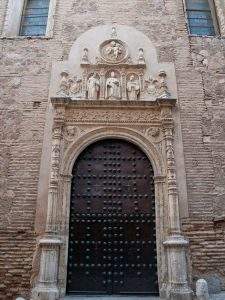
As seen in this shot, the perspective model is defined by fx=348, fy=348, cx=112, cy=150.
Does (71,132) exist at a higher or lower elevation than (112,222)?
higher

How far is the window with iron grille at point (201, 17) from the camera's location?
24.2ft

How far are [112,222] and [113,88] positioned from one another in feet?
7.88

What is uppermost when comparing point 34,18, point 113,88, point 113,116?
point 34,18

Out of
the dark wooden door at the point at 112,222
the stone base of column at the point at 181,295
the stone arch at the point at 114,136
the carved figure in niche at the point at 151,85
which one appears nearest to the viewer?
the stone base of column at the point at 181,295

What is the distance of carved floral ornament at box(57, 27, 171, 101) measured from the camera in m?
6.31

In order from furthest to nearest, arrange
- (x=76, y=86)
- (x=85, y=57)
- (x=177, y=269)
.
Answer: (x=85, y=57), (x=76, y=86), (x=177, y=269)

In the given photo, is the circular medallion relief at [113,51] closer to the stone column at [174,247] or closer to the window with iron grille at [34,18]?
the window with iron grille at [34,18]

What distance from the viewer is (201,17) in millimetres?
7555

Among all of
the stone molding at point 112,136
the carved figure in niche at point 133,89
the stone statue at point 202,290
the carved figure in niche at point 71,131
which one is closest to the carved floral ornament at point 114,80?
the carved figure in niche at point 133,89

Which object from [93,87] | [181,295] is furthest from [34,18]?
[181,295]

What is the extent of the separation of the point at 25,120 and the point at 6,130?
1.22 feet

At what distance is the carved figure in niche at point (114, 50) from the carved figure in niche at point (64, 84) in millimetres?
961

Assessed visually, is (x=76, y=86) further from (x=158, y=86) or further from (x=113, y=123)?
(x=158, y=86)

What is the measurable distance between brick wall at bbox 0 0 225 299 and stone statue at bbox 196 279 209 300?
465 millimetres
